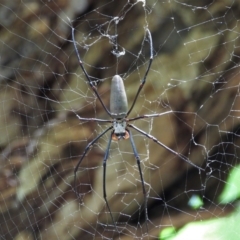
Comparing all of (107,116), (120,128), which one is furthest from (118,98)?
(107,116)

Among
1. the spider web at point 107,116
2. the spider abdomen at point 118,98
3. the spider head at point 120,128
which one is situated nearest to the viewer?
the spider abdomen at point 118,98

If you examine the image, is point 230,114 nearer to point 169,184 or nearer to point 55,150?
point 169,184

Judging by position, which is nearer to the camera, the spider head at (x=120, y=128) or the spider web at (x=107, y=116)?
the spider head at (x=120, y=128)

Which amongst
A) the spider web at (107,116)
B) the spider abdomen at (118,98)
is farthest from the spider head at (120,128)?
the spider web at (107,116)

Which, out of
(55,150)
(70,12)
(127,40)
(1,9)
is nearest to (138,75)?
(127,40)

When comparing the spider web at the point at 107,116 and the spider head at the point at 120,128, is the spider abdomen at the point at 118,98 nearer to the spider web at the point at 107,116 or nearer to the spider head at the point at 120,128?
the spider head at the point at 120,128

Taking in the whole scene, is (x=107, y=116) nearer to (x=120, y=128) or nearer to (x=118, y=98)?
(x=120, y=128)
